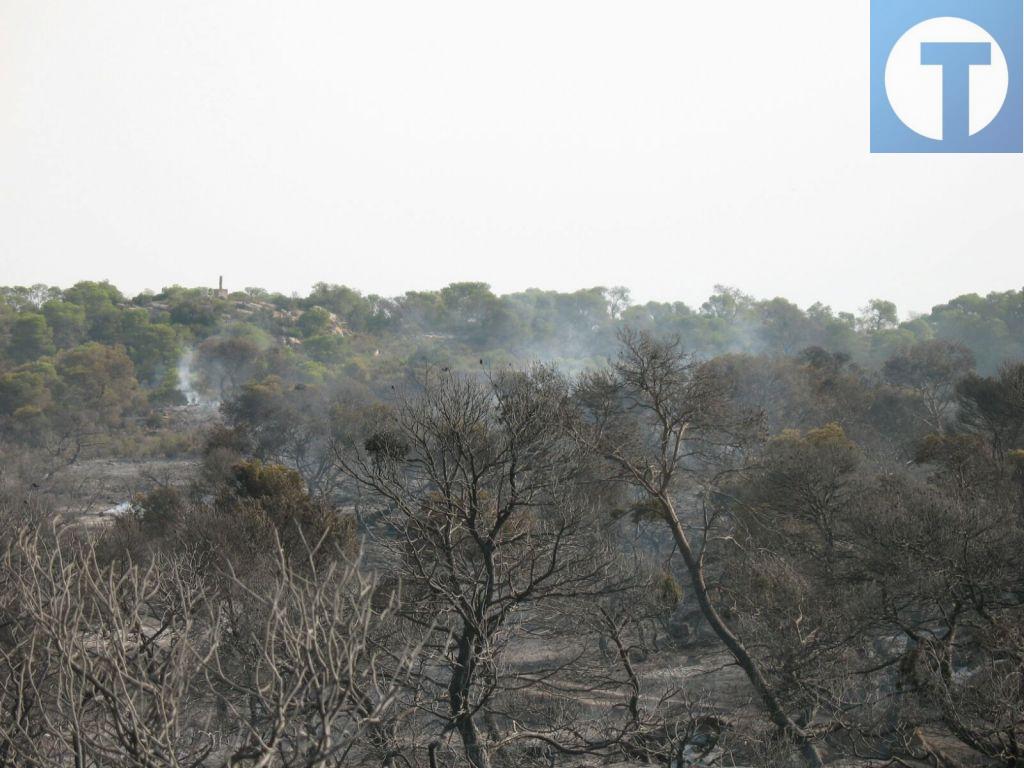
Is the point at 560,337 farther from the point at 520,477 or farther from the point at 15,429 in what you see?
the point at 520,477

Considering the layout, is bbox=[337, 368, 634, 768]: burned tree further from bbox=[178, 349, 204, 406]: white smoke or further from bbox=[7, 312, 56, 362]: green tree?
bbox=[7, 312, 56, 362]: green tree

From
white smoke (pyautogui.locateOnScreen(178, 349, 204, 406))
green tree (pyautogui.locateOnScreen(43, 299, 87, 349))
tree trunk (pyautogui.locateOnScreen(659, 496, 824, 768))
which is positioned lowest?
white smoke (pyautogui.locateOnScreen(178, 349, 204, 406))

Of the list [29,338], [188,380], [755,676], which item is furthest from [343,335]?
[755,676]

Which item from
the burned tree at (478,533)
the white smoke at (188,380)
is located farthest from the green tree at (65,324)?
the burned tree at (478,533)

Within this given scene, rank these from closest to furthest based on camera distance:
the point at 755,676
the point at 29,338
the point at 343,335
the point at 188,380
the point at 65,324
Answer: the point at 755,676
the point at 29,338
the point at 188,380
the point at 65,324
the point at 343,335

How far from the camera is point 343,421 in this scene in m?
39.6

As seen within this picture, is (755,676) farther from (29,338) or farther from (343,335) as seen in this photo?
(343,335)

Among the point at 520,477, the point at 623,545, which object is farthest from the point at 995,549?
the point at 623,545

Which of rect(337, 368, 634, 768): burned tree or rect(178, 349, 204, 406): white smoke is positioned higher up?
rect(337, 368, 634, 768): burned tree

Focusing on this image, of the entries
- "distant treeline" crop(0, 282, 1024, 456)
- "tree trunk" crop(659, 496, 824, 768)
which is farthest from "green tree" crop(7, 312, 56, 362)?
"tree trunk" crop(659, 496, 824, 768)

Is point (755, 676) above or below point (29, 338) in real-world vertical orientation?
below

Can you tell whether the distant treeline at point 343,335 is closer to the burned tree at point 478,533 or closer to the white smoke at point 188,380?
Result: the white smoke at point 188,380

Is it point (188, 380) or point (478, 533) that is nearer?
point (478, 533)

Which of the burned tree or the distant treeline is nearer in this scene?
the burned tree
